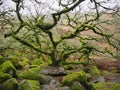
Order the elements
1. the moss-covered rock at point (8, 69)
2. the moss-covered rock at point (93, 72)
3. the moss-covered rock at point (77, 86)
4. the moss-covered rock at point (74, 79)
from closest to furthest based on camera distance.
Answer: the moss-covered rock at point (77, 86) < the moss-covered rock at point (8, 69) < the moss-covered rock at point (74, 79) < the moss-covered rock at point (93, 72)

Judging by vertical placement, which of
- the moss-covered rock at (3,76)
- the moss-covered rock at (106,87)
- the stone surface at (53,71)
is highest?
the moss-covered rock at (3,76)

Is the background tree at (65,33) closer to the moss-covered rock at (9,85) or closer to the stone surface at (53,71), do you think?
the stone surface at (53,71)

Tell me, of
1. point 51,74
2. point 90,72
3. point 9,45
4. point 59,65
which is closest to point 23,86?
point 51,74

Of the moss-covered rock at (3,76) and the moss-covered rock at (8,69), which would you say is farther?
the moss-covered rock at (8,69)

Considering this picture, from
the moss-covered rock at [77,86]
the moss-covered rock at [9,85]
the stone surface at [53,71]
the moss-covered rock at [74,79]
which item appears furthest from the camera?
the stone surface at [53,71]

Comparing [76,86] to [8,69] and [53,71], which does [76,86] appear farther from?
[8,69]

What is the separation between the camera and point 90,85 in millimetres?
13820

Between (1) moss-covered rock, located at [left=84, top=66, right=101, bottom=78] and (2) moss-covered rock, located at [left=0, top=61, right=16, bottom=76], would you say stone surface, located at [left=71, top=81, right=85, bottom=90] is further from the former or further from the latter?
(1) moss-covered rock, located at [left=84, top=66, right=101, bottom=78]

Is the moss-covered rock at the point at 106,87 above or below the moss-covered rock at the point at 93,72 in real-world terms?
above

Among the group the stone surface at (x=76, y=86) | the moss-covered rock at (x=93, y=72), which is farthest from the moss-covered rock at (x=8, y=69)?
the moss-covered rock at (x=93, y=72)

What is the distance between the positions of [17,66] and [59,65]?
3.32 meters

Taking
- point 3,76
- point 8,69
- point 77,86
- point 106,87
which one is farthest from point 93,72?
point 3,76

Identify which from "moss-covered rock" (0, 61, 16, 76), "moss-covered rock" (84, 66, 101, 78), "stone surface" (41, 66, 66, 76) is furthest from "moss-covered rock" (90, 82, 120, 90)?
"moss-covered rock" (0, 61, 16, 76)

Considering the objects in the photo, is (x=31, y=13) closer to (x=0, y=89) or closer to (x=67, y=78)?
(x=67, y=78)
